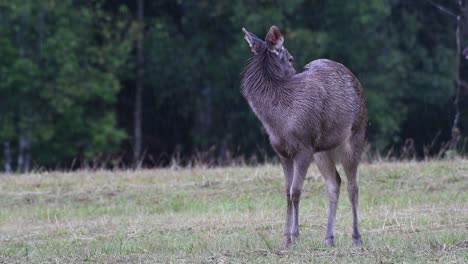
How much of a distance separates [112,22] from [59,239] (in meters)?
25.2

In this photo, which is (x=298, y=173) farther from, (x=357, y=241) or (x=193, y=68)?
(x=193, y=68)

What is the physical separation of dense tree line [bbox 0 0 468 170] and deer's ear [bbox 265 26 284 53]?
21.0 meters

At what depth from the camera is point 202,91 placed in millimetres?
37219

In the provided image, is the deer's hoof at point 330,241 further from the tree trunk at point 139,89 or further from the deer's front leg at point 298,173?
the tree trunk at point 139,89

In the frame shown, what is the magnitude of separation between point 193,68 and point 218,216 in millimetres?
22262

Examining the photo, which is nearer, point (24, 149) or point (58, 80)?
point (58, 80)

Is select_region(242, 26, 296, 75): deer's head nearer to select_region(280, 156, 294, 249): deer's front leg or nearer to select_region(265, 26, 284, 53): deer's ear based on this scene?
select_region(265, 26, 284, 53): deer's ear

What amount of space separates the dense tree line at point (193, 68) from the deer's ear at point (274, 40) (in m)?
A: 21.0

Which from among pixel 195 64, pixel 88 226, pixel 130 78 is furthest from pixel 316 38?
pixel 88 226

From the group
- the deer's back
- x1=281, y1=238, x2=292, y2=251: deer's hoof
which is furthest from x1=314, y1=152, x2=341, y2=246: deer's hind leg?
x1=281, y1=238, x2=292, y2=251: deer's hoof

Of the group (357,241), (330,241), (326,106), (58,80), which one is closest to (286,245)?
(330,241)

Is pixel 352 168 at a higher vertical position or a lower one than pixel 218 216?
higher

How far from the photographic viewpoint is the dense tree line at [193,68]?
3409 cm

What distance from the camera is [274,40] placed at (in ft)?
39.0
